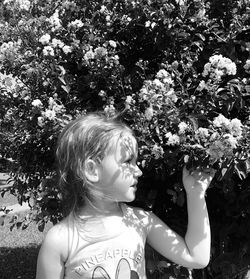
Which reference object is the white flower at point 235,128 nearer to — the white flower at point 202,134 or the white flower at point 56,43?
the white flower at point 202,134

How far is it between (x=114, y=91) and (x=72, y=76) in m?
0.21

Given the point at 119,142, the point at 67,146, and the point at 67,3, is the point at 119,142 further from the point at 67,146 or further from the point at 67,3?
the point at 67,3

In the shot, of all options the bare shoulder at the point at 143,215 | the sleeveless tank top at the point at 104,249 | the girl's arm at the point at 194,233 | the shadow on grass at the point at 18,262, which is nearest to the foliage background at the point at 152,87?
the girl's arm at the point at 194,233

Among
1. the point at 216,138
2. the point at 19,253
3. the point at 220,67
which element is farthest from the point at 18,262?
the point at 216,138

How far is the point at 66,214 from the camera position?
1.74 m

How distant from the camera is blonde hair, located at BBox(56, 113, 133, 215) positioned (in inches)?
64.2

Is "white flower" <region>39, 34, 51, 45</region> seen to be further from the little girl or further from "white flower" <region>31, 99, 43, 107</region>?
the little girl

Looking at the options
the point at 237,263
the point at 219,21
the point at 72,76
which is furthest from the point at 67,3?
the point at 237,263

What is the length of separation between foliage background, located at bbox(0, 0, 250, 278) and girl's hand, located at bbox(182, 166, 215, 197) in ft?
0.28

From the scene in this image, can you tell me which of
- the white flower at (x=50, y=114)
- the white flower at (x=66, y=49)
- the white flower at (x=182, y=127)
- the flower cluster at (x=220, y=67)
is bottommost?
the white flower at (x=50, y=114)

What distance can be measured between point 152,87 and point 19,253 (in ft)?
16.5

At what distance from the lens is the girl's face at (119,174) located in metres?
1.60

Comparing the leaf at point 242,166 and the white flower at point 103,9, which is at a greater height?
the white flower at point 103,9

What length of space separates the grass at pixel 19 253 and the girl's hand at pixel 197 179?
3.96 m
